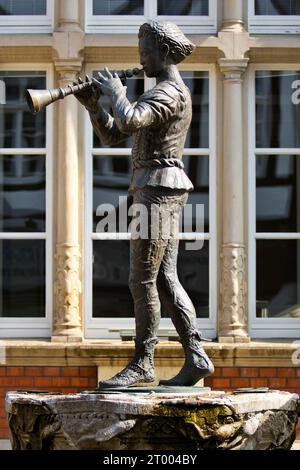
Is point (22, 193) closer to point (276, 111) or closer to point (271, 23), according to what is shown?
point (276, 111)

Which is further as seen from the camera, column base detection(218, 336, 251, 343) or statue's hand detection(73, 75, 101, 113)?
column base detection(218, 336, 251, 343)

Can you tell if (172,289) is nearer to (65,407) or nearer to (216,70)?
(65,407)

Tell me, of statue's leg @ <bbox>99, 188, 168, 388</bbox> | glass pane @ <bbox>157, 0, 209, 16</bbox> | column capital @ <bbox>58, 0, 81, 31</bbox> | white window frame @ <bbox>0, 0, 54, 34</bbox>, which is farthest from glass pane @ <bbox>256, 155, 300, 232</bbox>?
statue's leg @ <bbox>99, 188, 168, 388</bbox>

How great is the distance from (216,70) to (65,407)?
562 centimetres

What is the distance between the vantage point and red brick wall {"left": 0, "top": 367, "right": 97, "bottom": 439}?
1139cm

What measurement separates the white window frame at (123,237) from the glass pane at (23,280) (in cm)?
39

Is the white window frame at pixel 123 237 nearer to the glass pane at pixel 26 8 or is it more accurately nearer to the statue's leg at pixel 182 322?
the glass pane at pixel 26 8

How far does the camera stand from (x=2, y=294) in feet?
39.0

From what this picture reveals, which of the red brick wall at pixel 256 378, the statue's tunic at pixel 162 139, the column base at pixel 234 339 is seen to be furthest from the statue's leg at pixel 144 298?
the column base at pixel 234 339

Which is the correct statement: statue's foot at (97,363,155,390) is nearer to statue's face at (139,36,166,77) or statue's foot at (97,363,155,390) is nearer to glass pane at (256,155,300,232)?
statue's face at (139,36,166,77)

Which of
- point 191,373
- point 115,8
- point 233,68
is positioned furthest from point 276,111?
point 191,373

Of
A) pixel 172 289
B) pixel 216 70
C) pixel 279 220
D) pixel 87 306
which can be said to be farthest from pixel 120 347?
pixel 172 289

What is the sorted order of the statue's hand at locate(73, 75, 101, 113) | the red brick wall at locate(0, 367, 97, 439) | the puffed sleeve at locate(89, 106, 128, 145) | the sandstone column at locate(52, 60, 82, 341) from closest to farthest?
the statue's hand at locate(73, 75, 101, 113)
the puffed sleeve at locate(89, 106, 128, 145)
the red brick wall at locate(0, 367, 97, 439)
the sandstone column at locate(52, 60, 82, 341)

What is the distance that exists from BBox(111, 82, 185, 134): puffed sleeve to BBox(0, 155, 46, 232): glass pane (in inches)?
180
